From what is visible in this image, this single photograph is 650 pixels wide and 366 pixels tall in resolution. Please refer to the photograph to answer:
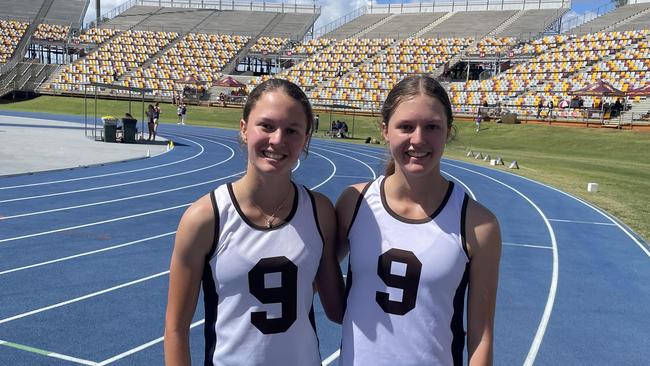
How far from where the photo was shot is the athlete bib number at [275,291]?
2.08 meters

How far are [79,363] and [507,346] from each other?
12.2 feet

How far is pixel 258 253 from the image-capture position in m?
2.08

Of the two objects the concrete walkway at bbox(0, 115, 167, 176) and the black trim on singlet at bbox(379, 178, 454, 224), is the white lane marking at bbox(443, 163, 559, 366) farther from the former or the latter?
the concrete walkway at bbox(0, 115, 167, 176)

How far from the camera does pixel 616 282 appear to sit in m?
7.41

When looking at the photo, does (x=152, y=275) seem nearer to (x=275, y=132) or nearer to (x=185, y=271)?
(x=185, y=271)

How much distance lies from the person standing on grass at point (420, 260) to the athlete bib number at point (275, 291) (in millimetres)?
238

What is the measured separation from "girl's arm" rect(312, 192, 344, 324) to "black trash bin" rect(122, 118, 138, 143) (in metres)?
22.5

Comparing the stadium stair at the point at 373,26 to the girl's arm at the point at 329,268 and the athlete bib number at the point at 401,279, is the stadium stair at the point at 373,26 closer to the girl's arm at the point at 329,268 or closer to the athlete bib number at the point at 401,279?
the girl's arm at the point at 329,268

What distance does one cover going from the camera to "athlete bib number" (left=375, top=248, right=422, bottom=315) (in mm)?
2066

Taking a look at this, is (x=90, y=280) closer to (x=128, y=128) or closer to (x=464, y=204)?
(x=464, y=204)

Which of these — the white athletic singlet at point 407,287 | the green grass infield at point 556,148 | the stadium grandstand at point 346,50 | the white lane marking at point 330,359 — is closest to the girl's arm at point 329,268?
the white athletic singlet at point 407,287

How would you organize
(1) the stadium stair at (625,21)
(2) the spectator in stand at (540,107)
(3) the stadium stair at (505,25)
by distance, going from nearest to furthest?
(2) the spectator in stand at (540,107)
(1) the stadium stair at (625,21)
(3) the stadium stair at (505,25)

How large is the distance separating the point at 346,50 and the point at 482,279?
51.1 metres

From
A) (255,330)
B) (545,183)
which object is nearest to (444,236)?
(255,330)
